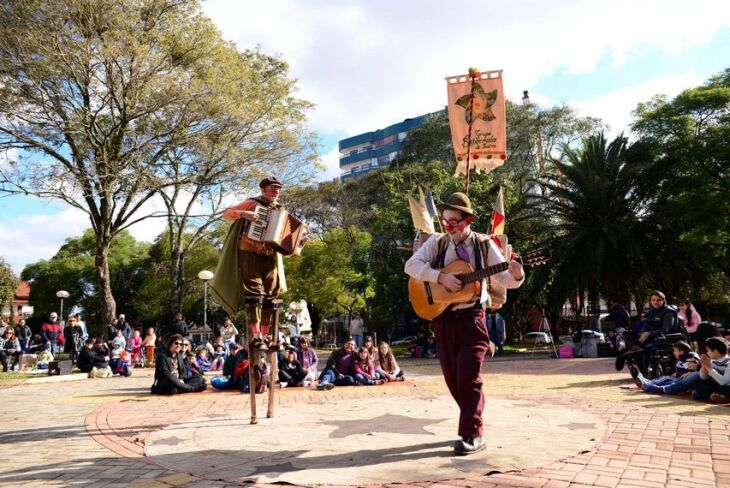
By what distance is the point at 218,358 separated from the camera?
17719 millimetres

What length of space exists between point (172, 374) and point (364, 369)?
3.73m

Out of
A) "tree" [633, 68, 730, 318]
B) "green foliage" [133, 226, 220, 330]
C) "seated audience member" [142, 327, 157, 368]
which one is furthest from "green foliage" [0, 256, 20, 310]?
"tree" [633, 68, 730, 318]

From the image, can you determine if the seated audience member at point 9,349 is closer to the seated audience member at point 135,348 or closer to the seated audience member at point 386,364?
the seated audience member at point 135,348

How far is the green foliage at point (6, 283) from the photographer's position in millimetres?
41656

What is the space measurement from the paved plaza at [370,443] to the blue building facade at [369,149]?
7710 cm

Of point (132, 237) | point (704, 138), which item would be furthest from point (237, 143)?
point (132, 237)

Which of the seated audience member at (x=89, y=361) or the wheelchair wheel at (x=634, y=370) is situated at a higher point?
the seated audience member at (x=89, y=361)

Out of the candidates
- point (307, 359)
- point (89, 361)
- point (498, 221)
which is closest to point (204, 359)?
point (89, 361)

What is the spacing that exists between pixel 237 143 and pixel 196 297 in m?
22.2

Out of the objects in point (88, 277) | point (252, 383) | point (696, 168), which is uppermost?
point (696, 168)

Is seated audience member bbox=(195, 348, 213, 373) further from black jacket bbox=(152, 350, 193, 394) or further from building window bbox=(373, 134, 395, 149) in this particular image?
building window bbox=(373, 134, 395, 149)

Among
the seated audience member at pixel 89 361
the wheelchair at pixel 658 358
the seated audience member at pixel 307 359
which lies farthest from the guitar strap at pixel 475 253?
the seated audience member at pixel 89 361

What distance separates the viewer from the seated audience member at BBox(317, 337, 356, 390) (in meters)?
11.3

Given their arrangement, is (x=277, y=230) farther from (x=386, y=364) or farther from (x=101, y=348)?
(x=101, y=348)
